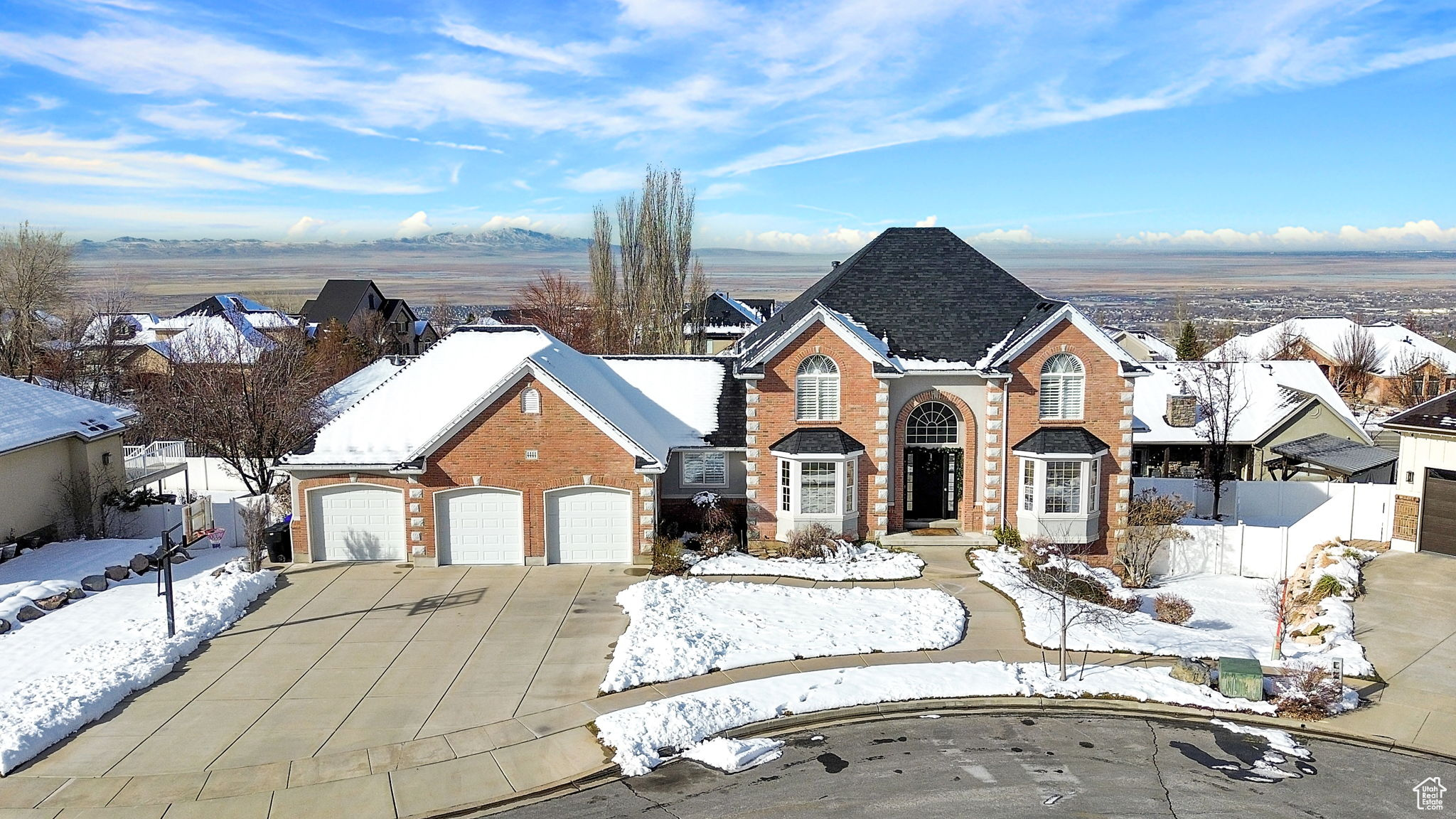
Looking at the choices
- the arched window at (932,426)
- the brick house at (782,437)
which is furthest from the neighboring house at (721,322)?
the arched window at (932,426)

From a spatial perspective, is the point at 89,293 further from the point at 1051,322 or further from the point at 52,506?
the point at 1051,322

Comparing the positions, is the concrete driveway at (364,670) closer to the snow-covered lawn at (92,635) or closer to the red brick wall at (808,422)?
the snow-covered lawn at (92,635)

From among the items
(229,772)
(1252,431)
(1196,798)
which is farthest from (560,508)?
(1252,431)

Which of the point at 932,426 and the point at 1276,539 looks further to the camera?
the point at 932,426

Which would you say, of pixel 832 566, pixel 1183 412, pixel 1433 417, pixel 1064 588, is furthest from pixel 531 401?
pixel 1183 412

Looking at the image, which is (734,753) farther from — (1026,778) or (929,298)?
(929,298)

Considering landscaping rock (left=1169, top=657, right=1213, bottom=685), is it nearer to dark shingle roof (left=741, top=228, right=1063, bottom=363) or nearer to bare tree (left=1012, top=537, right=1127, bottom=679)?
bare tree (left=1012, top=537, right=1127, bottom=679)
